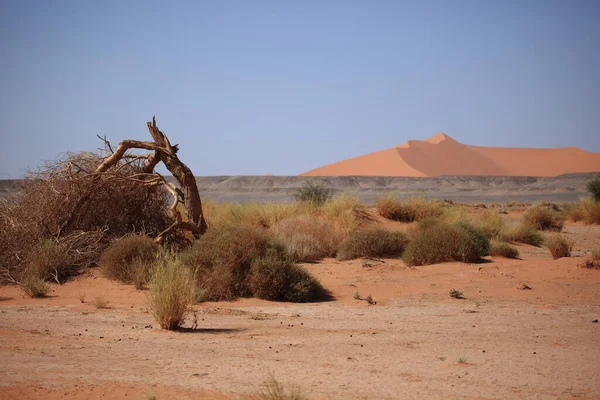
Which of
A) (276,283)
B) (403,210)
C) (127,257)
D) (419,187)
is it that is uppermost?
(419,187)

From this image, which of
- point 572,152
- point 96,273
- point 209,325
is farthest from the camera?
point 572,152

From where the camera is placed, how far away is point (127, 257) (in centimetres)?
1327

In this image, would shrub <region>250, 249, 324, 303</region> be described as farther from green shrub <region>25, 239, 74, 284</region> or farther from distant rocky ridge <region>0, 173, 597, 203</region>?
distant rocky ridge <region>0, 173, 597, 203</region>

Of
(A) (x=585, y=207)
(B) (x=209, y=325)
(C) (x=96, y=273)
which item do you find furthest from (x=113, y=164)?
(A) (x=585, y=207)

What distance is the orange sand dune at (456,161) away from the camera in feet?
396

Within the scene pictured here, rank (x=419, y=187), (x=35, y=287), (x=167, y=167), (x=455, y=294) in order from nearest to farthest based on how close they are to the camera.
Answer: (x=35, y=287) < (x=455, y=294) < (x=167, y=167) < (x=419, y=187)

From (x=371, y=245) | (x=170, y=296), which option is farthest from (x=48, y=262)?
(x=371, y=245)

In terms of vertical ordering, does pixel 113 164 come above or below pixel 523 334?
above

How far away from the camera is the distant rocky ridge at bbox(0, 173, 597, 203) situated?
5609cm

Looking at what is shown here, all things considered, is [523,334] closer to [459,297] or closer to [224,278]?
[459,297]

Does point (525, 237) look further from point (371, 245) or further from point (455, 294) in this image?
point (455, 294)

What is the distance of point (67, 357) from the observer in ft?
22.9

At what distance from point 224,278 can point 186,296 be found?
3.30 m

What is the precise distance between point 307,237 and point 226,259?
5004mm
